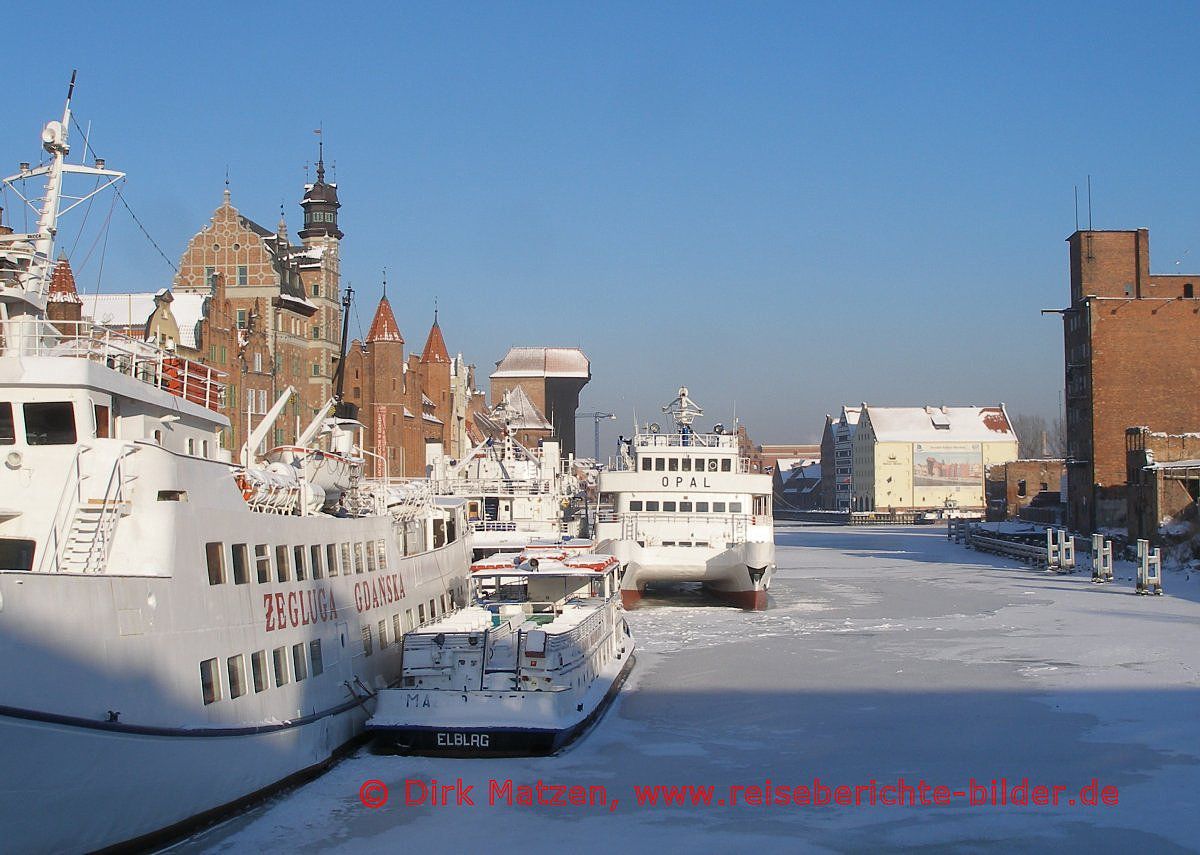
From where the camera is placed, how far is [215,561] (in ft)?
55.5

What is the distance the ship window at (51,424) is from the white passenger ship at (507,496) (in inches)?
960

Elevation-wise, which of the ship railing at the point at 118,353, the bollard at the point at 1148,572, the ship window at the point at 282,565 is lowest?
the bollard at the point at 1148,572

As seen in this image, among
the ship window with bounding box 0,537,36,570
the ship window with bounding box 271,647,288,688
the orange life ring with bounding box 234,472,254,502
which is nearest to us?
the ship window with bounding box 0,537,36,570

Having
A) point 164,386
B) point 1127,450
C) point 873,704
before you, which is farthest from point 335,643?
point 1127,450

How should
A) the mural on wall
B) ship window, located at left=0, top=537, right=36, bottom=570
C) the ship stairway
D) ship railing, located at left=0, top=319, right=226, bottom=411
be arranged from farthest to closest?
the mural on wall, ship railing, located at left=0, top=319, right=226, bottom=411, ship window, located at left=0, top=537, right=36, bottom=570, the ship stairway

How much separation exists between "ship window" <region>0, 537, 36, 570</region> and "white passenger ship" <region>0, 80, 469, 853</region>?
3cm

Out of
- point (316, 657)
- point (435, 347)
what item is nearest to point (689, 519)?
point (316, 657)

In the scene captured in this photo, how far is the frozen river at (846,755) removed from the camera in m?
15.9

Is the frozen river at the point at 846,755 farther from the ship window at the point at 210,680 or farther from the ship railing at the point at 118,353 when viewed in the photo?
the ship railing at the point at 118,353

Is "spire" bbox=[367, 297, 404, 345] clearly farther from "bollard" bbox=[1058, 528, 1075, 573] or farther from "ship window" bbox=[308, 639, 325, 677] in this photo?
"ship window" bbox=[308, 639, 325, 677]

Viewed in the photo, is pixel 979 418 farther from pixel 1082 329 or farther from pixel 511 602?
pixel 511 602

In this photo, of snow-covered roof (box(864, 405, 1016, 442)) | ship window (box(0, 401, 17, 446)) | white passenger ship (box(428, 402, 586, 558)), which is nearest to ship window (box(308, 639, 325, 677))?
ship window (box(0, 401, 17, 446))

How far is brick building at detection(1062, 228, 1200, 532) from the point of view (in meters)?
64.6

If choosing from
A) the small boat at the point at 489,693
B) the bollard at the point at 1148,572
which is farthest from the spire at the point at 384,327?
the small boat at the point at 489,693
